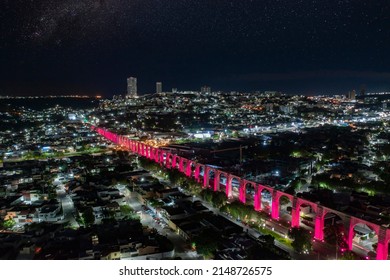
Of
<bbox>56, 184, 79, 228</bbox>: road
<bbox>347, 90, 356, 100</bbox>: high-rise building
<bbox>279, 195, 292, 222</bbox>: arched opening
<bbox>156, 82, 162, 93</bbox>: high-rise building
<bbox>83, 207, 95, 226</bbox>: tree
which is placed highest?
<bbox>156, 82, 162, 93</bbox>: high-rise building

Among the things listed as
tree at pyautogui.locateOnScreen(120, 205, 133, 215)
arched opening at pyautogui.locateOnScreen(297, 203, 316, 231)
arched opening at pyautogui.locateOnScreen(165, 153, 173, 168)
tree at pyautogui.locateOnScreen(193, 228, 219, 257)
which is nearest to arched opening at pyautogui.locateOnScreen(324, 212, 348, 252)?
arched opening at pyautogui.locateOnScreen(297, 203, 316, 231)

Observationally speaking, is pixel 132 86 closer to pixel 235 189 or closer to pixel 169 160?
pixel 169 160

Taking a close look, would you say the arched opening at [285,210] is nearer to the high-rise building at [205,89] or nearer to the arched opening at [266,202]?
the arched opening at [266,202]

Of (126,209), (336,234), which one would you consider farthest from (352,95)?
(126,209)

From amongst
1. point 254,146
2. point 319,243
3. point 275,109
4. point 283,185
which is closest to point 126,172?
point 283,185

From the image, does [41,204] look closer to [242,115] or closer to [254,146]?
[254,146]

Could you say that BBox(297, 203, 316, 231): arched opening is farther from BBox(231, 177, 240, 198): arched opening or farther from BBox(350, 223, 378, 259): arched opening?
BBox(231, 177, 240, 198): arched opening
